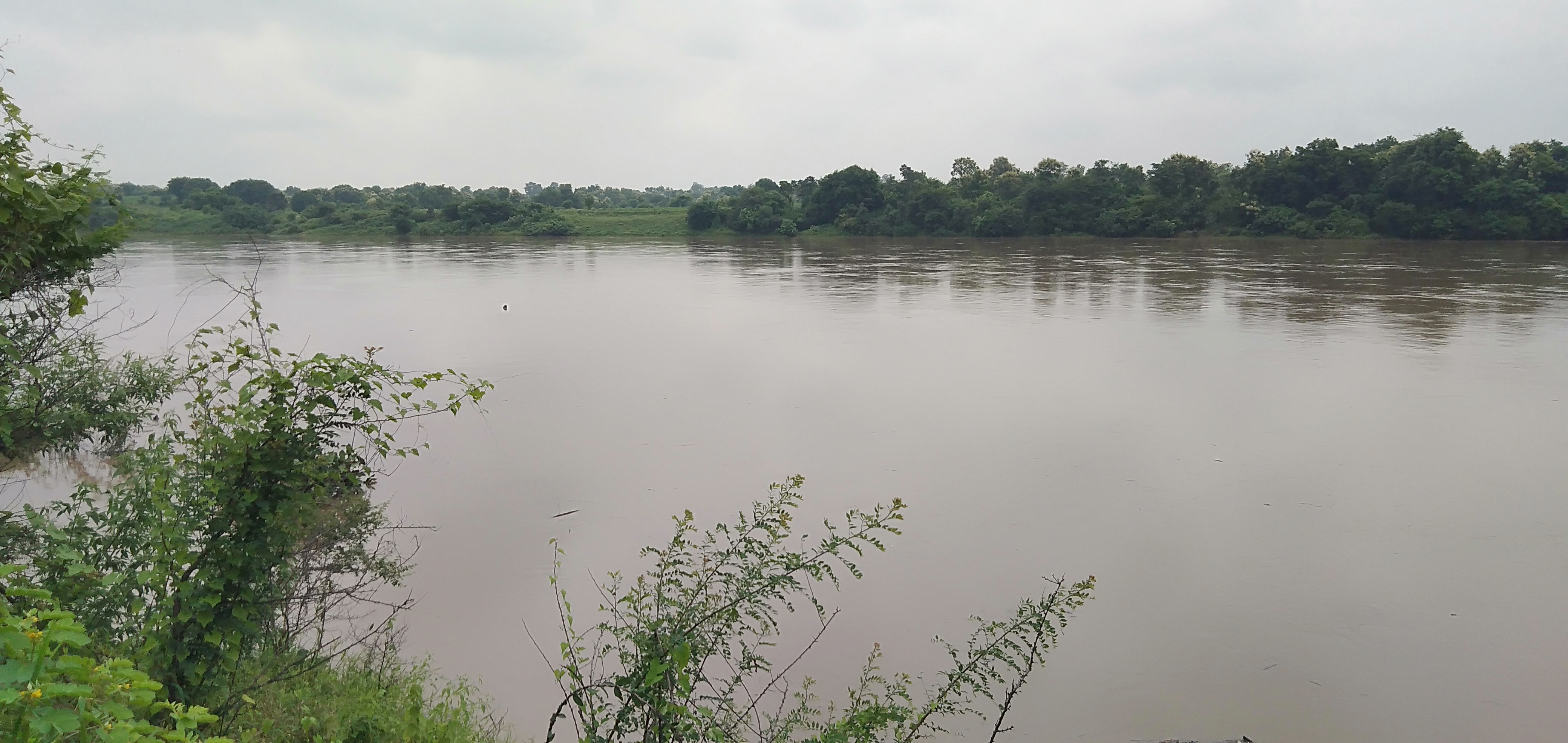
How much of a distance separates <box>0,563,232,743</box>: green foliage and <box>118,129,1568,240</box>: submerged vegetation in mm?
39447

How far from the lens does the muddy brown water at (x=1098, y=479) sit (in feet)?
15.2

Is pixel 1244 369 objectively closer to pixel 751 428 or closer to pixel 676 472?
pixel 751 428

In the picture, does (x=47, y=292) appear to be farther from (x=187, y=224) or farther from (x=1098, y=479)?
(x=187, y=224)

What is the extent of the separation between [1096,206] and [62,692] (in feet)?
138

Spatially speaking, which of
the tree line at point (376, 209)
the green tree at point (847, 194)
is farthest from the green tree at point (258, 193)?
the green tree at point (847, 194)

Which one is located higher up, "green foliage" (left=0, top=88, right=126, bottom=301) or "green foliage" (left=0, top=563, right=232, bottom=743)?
"green foliage" (left=0, top=88, right=126, bottom=301)

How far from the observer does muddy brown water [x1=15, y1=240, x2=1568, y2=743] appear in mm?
4645

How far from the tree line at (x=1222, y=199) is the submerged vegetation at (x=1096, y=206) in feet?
0.20

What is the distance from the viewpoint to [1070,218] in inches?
1599

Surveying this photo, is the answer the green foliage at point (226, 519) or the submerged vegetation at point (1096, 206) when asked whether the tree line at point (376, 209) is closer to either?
the submerged vegetation at point (1096, 206)

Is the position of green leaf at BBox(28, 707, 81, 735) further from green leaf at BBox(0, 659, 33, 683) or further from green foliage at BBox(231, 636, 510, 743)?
green foliage at BBox(231, 636, 510, 743)

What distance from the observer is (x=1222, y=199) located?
3894 centimetres

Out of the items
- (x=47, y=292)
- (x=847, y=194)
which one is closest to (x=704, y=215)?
(x=847, y=194)

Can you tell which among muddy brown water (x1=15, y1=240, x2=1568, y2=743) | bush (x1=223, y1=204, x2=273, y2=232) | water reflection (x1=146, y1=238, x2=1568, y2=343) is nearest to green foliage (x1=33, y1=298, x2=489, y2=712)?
muddy brown water (x1=15, y1=240, x2=1568, y2=743)
